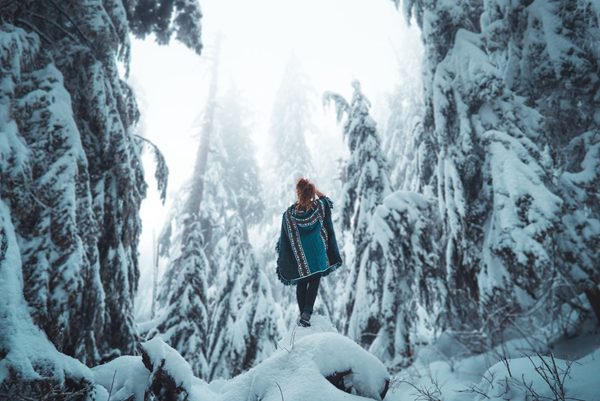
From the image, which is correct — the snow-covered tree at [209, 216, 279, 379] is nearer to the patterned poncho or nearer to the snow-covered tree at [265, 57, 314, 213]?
the patterned poncho

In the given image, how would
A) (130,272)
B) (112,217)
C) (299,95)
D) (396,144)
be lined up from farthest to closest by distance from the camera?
(299,95), (396,144), (130,272), (112,217)

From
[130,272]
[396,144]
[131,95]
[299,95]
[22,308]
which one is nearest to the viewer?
[22,308]

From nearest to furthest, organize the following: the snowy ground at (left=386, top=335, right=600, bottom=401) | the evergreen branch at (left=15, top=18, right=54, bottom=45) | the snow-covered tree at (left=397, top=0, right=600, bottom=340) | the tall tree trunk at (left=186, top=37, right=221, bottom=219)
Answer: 1. the snowy ground at (left=386, top=335, right=600, bottom=401)
2. the evergreen branch at (left=15, top=18, right=54, bottom=45)
3. the snow-covered tree at (left=397, top=0, right=600, bottom=340)
4. the tall tree trunk at (left=186, top=37, right=221, bottom=219)

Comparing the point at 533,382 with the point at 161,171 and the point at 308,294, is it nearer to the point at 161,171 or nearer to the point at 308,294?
the point at 308,294

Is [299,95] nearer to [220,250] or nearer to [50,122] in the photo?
[220,250]

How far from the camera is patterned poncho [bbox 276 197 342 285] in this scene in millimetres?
3814

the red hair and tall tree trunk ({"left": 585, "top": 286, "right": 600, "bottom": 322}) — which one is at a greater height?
the red hair

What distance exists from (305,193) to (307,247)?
63 centimetres

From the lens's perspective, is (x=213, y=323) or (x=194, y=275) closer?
(x=194, y=275)

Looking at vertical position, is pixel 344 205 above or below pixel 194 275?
above

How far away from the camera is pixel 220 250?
16.0 meters

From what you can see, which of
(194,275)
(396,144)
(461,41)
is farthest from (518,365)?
(396,144)

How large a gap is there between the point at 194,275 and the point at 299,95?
66.2 ft

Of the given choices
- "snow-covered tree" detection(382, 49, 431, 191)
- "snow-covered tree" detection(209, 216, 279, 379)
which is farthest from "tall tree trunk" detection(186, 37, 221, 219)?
"snow-covered tree" detection(382, 49, 431, 191)
